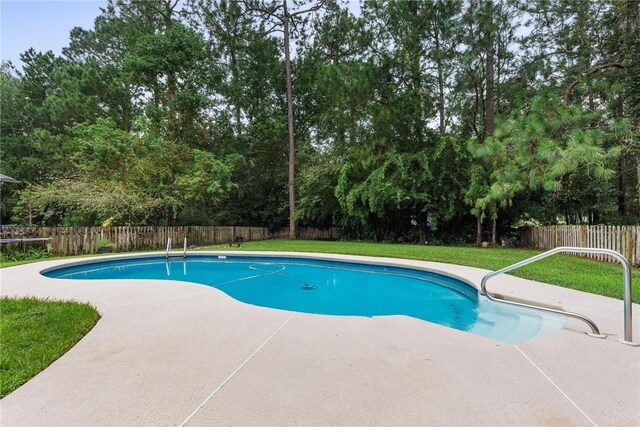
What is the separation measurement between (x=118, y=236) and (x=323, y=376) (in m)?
11.4

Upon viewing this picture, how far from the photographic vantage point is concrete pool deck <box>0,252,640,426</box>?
1.67 meters

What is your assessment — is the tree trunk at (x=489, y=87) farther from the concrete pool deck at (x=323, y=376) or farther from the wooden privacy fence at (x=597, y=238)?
the concrete pool deck at (x=323, y=376)

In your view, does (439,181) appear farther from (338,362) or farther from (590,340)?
(338,362)

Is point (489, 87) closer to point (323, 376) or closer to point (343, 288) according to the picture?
point (343, 288)

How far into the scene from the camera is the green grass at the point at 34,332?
2137 mm

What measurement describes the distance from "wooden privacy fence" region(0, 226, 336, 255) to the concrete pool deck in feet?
28.0

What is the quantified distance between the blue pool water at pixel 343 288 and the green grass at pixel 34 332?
259 centimetres

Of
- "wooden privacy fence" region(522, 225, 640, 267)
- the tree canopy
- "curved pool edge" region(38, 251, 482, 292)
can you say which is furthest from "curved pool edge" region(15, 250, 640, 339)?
"wooden privacy fence" region(522, 225, 640, 267)

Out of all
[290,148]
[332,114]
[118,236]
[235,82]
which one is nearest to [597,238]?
[332,114]

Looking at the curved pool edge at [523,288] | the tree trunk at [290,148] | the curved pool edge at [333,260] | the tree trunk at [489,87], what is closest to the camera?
the curved pool edge at [523,288]

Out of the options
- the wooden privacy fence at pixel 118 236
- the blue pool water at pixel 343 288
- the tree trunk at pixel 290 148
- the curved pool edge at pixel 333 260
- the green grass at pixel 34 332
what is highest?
the tree trunk at pixel 290 148

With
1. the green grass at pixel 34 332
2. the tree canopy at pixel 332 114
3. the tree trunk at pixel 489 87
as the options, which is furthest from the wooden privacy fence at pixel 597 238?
the green grass at pixel 34 332

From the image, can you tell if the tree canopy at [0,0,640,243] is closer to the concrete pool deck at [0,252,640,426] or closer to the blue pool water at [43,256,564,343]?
the blue pool water at [43,256,564,343]

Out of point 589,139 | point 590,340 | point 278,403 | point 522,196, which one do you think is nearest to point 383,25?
point 522,196
